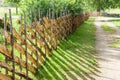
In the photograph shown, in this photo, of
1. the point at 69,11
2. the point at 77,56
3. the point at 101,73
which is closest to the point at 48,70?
the point at 101,73

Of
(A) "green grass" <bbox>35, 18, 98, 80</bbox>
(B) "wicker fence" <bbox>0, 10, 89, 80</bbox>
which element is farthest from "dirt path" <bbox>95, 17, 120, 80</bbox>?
(B) "wicker fence" <bbox>0, 10, 89, 80</bbox>

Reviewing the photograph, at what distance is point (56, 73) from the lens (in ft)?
31.6

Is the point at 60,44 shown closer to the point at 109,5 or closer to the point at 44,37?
the point at 44,37

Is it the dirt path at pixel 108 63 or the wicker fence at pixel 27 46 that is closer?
the wicker fence at pixel 27 46

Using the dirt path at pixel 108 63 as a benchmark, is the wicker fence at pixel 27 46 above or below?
above

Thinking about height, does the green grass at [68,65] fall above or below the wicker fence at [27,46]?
below

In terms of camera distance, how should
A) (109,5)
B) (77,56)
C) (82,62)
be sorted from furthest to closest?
(109,5) < (77,56) < (82,62)

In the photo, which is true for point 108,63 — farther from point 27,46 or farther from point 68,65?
point 27,46

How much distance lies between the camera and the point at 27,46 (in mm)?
8953

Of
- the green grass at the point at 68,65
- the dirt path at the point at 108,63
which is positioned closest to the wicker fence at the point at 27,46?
the green grass at the point at 68,65

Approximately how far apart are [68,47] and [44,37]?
12.2 ft

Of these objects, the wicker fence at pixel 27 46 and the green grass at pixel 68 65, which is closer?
the wicker fence at pixel 27 46

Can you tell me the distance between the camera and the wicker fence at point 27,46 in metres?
6.93

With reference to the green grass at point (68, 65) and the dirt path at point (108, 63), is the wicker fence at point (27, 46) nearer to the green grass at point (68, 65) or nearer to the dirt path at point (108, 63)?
the green grass at point (68, 65)
